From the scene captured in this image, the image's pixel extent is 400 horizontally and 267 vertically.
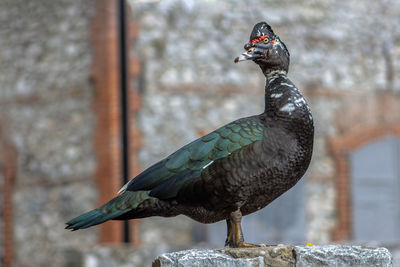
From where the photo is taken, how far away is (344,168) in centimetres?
1423

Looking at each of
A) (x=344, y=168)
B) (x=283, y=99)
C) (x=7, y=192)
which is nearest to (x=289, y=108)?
(x=283, y=99)

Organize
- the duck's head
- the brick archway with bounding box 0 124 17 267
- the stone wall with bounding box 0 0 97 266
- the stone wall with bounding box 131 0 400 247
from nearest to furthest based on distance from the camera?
the duck's head → the stone wall with bounding box 131 0 400 247 → the stone wall with bounding box 0 0 97 266 → the brick archway with bounding box 0 124 17 267

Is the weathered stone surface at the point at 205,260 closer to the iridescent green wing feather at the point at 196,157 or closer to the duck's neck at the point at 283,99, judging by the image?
the iridescent green wing feather at the point at 196,157

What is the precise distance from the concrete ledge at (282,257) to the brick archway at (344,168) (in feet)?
30.0

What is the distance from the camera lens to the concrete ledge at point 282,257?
4980 millimetres

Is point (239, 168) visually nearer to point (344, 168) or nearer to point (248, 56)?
point (248, 56)

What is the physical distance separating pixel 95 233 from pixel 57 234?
713 mm

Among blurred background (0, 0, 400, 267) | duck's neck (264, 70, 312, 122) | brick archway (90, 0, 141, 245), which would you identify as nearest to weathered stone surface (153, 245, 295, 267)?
duck's neck (264, 70, 312, 122)

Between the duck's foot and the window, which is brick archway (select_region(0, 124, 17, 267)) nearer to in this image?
the window

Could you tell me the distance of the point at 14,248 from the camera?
47.1ft

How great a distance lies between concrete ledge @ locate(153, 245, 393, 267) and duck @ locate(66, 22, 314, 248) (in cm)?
8

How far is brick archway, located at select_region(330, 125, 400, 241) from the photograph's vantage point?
46.4 ft

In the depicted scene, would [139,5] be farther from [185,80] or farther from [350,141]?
[350,141]

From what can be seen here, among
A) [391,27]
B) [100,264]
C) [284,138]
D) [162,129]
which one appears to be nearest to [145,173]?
[284,138]
